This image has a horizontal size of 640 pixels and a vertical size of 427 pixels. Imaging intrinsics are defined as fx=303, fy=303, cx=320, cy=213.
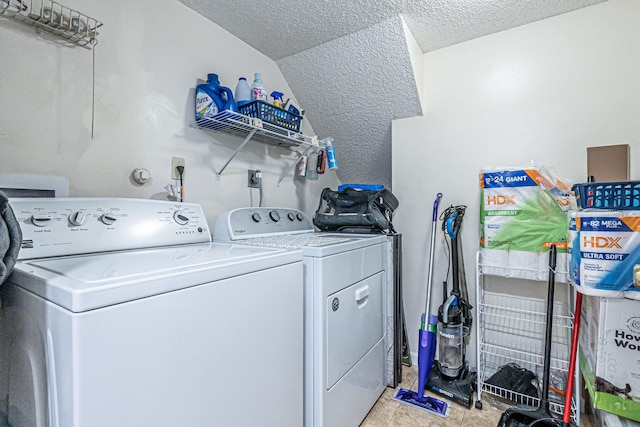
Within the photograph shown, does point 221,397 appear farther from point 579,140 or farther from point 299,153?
point 579,140

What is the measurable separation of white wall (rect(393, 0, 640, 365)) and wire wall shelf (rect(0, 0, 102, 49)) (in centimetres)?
183

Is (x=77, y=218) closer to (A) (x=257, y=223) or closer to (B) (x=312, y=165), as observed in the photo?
(A) (x=257, y=223)

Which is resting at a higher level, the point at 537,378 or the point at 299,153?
the point at 299,153

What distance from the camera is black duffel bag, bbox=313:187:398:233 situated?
189cm

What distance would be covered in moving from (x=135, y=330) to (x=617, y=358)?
1.63m

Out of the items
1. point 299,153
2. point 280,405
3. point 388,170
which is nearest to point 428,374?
point 280,405

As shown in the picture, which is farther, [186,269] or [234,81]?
[234,81]

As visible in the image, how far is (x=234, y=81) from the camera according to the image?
1920 mm

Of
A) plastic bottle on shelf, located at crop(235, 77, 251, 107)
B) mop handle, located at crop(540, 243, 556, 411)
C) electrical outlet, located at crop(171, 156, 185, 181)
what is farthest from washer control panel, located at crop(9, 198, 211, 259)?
mop handle, located at crop(540, 243, 556, 411)

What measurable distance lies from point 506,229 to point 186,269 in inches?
62.7

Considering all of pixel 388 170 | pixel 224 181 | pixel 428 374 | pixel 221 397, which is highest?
pixel 388 170

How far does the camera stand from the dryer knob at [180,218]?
1.34 meters

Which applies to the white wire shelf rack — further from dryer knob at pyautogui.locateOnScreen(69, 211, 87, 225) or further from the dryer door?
the dryer door

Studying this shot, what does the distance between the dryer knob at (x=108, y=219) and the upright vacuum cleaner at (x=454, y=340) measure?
1.74 m
